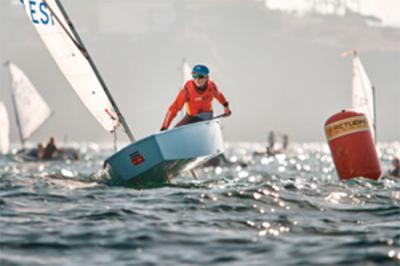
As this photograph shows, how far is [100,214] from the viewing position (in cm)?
1206

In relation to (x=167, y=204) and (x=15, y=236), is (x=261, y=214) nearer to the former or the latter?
(x=167, y=204)

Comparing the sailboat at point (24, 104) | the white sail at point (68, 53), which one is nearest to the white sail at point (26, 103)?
the sailboat at point (24, 104)

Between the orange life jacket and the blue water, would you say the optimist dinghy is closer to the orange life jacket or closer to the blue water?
the blue water

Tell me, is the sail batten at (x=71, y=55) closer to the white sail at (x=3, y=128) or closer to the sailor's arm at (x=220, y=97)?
the sailor's arm at (x=220, y=97)

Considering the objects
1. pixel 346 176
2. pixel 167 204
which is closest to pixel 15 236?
pixel 167 204

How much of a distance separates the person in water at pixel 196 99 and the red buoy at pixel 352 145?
353 centimetres

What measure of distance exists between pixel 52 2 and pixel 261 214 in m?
8.97

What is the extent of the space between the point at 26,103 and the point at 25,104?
0.36 ft

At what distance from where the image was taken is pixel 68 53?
739 inches

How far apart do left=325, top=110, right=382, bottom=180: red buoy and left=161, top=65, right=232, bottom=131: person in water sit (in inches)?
139

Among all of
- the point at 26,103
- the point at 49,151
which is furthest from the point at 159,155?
the point at 26,103

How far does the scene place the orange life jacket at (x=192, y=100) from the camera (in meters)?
17.4

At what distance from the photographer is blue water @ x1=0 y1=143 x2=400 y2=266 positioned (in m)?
9.14

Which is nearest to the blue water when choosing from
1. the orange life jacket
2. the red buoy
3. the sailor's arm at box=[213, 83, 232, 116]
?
the orange life jacket
